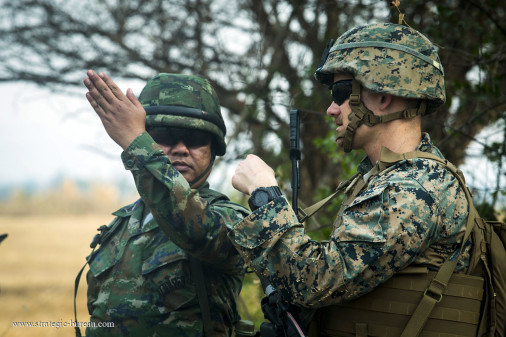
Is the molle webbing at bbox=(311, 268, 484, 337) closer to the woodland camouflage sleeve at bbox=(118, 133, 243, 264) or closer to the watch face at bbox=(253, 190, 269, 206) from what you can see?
the watch face at bbox=(253, 190, 269, 206)

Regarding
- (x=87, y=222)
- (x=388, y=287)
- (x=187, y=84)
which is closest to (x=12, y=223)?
(x=87, y=222)

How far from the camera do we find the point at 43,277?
547 inches

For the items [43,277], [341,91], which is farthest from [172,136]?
[43,277]

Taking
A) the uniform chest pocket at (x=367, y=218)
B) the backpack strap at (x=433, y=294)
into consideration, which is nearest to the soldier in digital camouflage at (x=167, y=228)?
the uniform chest pocket at (x=367, y=218)

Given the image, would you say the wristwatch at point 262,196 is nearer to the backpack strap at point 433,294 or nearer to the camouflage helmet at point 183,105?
the backpack strap at point 433,294

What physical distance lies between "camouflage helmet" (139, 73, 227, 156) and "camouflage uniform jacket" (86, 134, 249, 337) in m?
0.39

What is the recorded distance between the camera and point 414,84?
2.33 m

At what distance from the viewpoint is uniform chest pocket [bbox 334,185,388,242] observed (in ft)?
6.52

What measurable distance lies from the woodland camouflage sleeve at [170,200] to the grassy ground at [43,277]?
1229 millimetres

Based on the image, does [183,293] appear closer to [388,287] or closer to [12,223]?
[388,287]

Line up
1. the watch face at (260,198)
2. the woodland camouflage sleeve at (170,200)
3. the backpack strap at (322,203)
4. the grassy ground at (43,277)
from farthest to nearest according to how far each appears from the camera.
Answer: the grassy ground at (43,277) < the backpack strap at (322,203) < the woodland camouflage sleeve at (170,200) < the watch face at (260,198)

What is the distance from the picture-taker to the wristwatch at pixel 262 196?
223cm

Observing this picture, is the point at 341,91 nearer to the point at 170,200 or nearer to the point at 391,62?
the point at 391,62

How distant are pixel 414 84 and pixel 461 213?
58 centimetres
